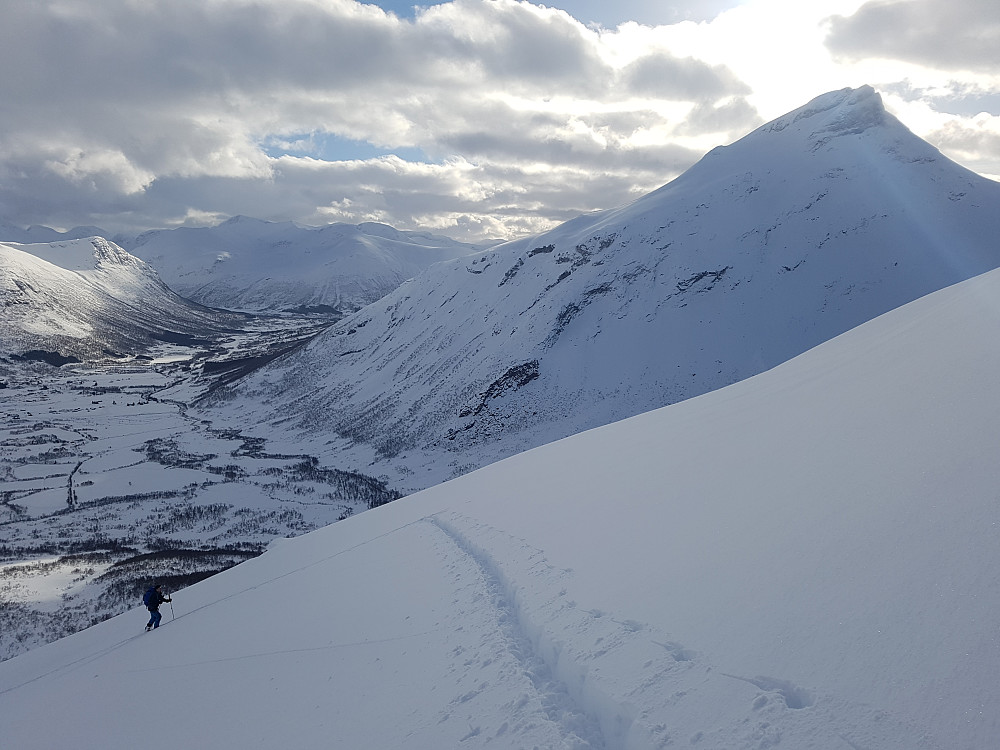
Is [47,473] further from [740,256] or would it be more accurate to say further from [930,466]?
[740,256]

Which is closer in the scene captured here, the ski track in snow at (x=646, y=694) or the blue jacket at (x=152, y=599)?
the ski track in snow at (x=646, y=694)

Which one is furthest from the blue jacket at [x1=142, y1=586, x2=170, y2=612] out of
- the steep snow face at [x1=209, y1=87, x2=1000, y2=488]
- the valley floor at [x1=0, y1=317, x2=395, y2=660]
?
the steep snow face at [x1=209, y1=87, x2=1000, y2=488]

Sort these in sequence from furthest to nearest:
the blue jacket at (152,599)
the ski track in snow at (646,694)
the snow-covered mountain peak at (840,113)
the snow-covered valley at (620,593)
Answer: the snow-covered mountain peak at (840,113) < the blue jacket at (152,599) < the snow-covered valley at (620,593) < the ski track in snow at (646,694)

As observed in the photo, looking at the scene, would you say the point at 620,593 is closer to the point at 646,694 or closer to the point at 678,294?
the point at 646,694

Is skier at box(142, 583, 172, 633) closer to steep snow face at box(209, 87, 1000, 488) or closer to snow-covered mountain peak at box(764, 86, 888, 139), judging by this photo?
steep snow face at box(209, 87, 1000, 488)

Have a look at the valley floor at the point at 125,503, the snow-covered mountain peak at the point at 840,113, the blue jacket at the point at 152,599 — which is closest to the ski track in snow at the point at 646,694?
the blue jacket at the point at 152,599

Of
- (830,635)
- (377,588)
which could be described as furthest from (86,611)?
(830,635)

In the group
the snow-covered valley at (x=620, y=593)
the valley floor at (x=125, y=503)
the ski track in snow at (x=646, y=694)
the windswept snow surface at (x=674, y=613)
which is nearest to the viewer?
the ski track in snow at (x=646, y=694)

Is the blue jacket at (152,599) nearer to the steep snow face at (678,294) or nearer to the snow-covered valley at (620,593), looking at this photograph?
the snow-covered valley at (620,593)
